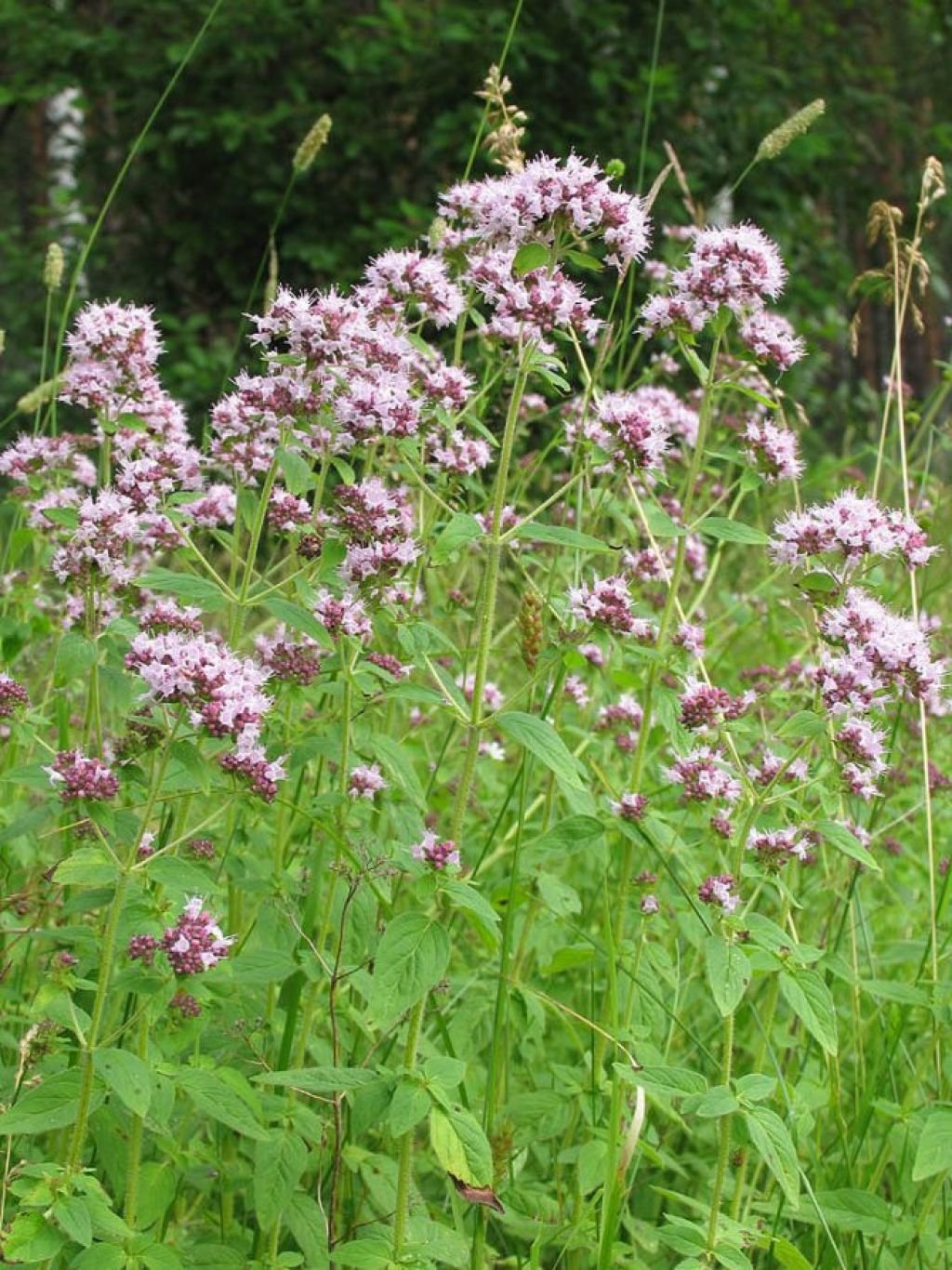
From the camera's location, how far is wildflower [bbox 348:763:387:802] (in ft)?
8.84

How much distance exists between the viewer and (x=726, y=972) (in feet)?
7.30

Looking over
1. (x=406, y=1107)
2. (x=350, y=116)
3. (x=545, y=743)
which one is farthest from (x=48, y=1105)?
(x=350, y=116)

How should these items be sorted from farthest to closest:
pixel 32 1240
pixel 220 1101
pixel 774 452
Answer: pixel 774 452 < pixel 220 1101 < pixel 32 1240

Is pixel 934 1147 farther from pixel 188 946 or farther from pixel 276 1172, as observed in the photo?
pixel 188 946

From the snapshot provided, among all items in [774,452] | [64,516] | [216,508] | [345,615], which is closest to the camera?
[345,615]

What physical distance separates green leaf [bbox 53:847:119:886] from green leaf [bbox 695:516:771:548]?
→ 1.12 metres

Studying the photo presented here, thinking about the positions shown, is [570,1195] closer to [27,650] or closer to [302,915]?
[302,915]

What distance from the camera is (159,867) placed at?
6.72ft

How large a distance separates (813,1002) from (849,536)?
2.55ft

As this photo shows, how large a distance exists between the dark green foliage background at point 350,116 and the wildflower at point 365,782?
534 cm

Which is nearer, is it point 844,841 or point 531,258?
point 531,258

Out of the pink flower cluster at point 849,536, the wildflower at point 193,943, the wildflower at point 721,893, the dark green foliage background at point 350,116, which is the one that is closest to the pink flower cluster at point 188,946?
the wildflower at point 193,943

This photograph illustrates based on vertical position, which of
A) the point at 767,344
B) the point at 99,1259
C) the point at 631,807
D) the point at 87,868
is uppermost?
the point at 767,344

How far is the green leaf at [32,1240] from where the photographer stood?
1913 mm
